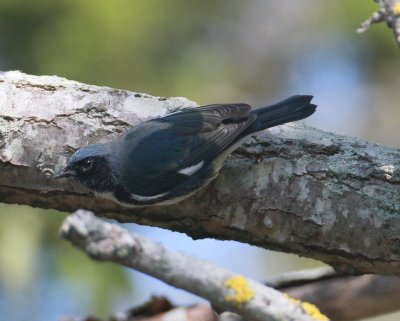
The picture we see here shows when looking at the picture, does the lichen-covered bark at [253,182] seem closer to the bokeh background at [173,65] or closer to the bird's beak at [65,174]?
the bird's beak at [65,174]

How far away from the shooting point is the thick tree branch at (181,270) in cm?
170

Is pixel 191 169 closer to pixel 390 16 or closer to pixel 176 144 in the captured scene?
pixel 176 144

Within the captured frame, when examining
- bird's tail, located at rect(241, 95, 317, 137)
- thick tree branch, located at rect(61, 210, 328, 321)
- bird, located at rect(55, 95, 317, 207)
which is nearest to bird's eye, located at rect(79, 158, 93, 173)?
bird, located at rect(55, 95, 317, 207)

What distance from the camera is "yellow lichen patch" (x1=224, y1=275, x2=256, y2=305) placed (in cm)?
190

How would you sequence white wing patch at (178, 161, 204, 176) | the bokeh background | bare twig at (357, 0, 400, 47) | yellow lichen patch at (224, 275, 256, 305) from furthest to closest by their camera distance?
the bokeh background < white wing patch at (178, 161, 204, 176) < bare twig at (357, 0, 400, 47) < yellow lichen patch at (224, 275, 256, 305)

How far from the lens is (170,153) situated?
351 centimetres

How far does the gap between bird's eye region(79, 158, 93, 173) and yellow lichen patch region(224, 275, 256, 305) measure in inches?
59.5

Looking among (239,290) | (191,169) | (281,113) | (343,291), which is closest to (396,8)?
(281,113)

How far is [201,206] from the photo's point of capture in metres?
3.34

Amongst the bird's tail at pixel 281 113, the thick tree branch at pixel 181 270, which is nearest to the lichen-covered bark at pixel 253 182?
the bird's tail at pixel 281 113

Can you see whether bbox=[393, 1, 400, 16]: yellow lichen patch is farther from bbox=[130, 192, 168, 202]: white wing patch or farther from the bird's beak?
the bird's beak

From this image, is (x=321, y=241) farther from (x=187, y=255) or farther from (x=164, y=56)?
(x=164, y=56)

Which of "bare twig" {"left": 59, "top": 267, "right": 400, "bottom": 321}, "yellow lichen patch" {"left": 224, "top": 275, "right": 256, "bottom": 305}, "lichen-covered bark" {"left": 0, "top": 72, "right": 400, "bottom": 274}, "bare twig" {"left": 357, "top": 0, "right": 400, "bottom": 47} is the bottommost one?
"yellow lichen patch" {"left": 224, "top": 275, "right": 256, "bottom": 305}

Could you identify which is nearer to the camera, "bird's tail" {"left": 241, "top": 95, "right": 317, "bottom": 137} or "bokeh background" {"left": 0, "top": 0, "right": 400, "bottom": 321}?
"bird's tail" {"left": 241, "top": 95, "right": 317, "bottom": 137}
